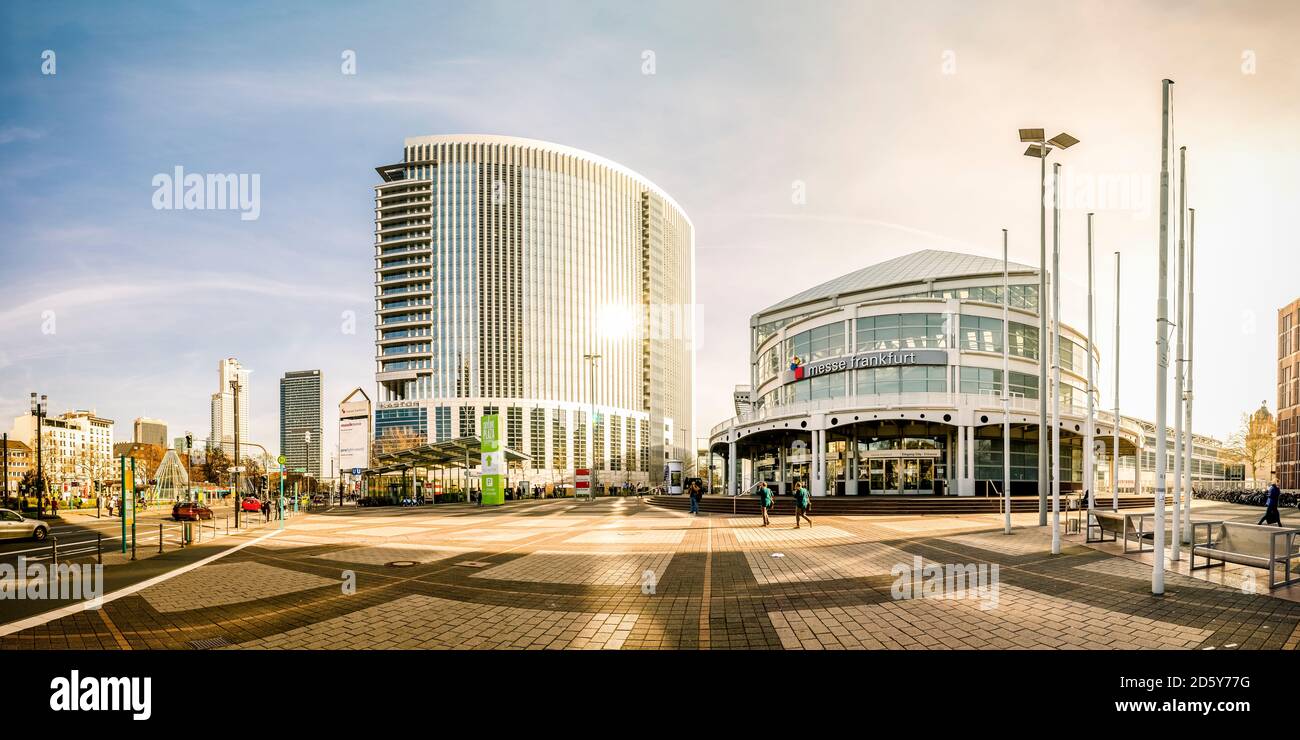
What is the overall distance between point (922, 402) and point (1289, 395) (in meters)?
84.9

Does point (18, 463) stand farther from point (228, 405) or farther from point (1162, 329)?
point (1162, 329)

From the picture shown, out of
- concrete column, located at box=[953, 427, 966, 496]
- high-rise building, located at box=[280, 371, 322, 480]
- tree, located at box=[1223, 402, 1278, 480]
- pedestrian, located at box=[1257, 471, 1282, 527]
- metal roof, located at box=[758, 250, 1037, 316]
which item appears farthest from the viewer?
high-rise building, located at box=[280, 371, 322, 480]

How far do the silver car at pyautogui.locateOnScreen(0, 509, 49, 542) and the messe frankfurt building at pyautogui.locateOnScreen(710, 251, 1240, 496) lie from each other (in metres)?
33.2

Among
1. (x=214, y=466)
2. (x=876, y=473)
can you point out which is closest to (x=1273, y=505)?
(x=876, y=473)

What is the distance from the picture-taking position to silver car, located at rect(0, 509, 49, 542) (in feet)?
66.3

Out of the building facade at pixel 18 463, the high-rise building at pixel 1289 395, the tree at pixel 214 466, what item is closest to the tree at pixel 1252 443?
the high-rise building at pixel 1289 395

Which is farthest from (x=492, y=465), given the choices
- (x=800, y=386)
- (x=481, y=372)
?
(x=481, y=372)

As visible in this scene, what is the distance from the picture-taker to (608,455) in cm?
11862

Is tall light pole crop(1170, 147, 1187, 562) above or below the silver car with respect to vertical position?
above

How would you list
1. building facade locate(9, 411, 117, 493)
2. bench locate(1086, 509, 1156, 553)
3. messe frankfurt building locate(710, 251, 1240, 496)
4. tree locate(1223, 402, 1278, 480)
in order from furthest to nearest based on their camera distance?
1. building facade locate(9, 411, 117, 493)
2. tree locate(1223, 402, 1278, 480)
3. messe frankfurt building locate(710, 251, 1240, 496)
4. bench locate(1086, 509, 1156, 553)

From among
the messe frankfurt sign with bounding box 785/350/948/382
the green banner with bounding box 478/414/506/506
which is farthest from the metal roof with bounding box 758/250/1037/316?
the green banner with bounding box 478/414/506/506

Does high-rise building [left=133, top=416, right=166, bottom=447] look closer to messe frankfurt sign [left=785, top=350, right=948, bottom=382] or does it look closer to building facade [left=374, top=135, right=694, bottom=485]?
building facade [left=374, top=135, right=694, bottom=485]
